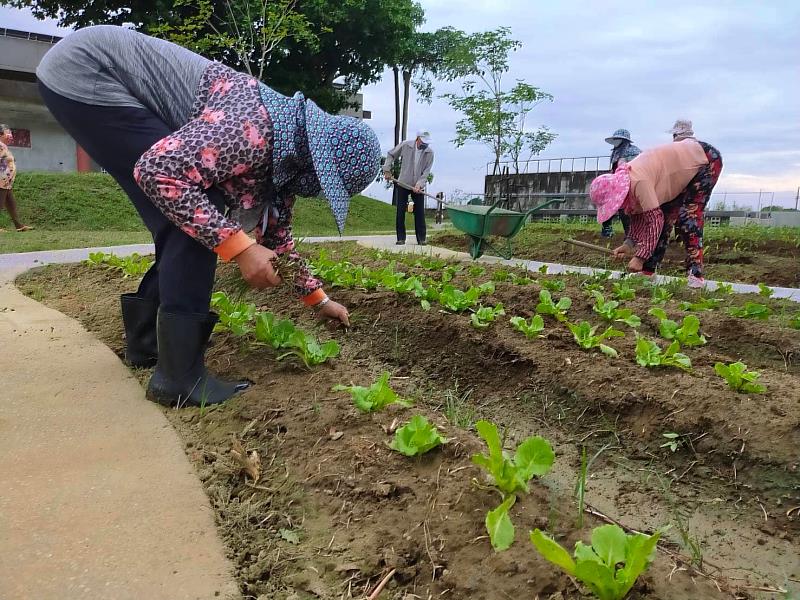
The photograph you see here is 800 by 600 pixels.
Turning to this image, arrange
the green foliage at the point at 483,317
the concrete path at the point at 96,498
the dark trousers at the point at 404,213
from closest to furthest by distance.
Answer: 1. the concrete path at the point at 96,498
2. the green foliage at the point at 483,317
3. the dark trousers at the point at 404,213

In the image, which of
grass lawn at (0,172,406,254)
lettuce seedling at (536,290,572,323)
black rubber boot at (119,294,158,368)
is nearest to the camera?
black rubber boot at (119,294,158,368)

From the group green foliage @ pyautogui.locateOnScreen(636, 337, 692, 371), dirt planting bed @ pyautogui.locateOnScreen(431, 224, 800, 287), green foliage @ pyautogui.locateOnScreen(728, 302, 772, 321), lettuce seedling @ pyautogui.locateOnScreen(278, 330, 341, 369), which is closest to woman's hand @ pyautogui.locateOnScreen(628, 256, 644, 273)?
dirt planting bed @ pyautogui.locateOnScreen(431, 224, 800, 287)

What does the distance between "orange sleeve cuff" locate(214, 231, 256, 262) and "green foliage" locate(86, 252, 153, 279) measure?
7.99 feet

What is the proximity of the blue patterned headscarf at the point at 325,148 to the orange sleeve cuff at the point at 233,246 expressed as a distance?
0.95 feet

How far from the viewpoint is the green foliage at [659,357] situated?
100.0 inches

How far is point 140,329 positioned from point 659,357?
2.14m

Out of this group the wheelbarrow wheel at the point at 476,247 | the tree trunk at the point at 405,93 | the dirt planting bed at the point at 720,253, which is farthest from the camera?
the tree trunk at the point at 405,93

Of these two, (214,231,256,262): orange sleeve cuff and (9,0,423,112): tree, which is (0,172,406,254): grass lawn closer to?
(9,0,423,112): tree

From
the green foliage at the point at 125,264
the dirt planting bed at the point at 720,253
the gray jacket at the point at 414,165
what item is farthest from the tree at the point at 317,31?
the green foliage at the point at 125,264

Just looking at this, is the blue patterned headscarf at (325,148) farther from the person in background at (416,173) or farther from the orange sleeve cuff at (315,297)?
the person in background at (416,173)

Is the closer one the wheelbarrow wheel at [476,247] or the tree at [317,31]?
the wheelbarrow wheel at [476,247]

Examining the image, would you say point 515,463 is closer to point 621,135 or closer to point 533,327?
point 533,327

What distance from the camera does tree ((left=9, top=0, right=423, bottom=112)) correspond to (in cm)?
1706

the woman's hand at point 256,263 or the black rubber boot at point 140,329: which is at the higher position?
the woman's hand at point 256,263
